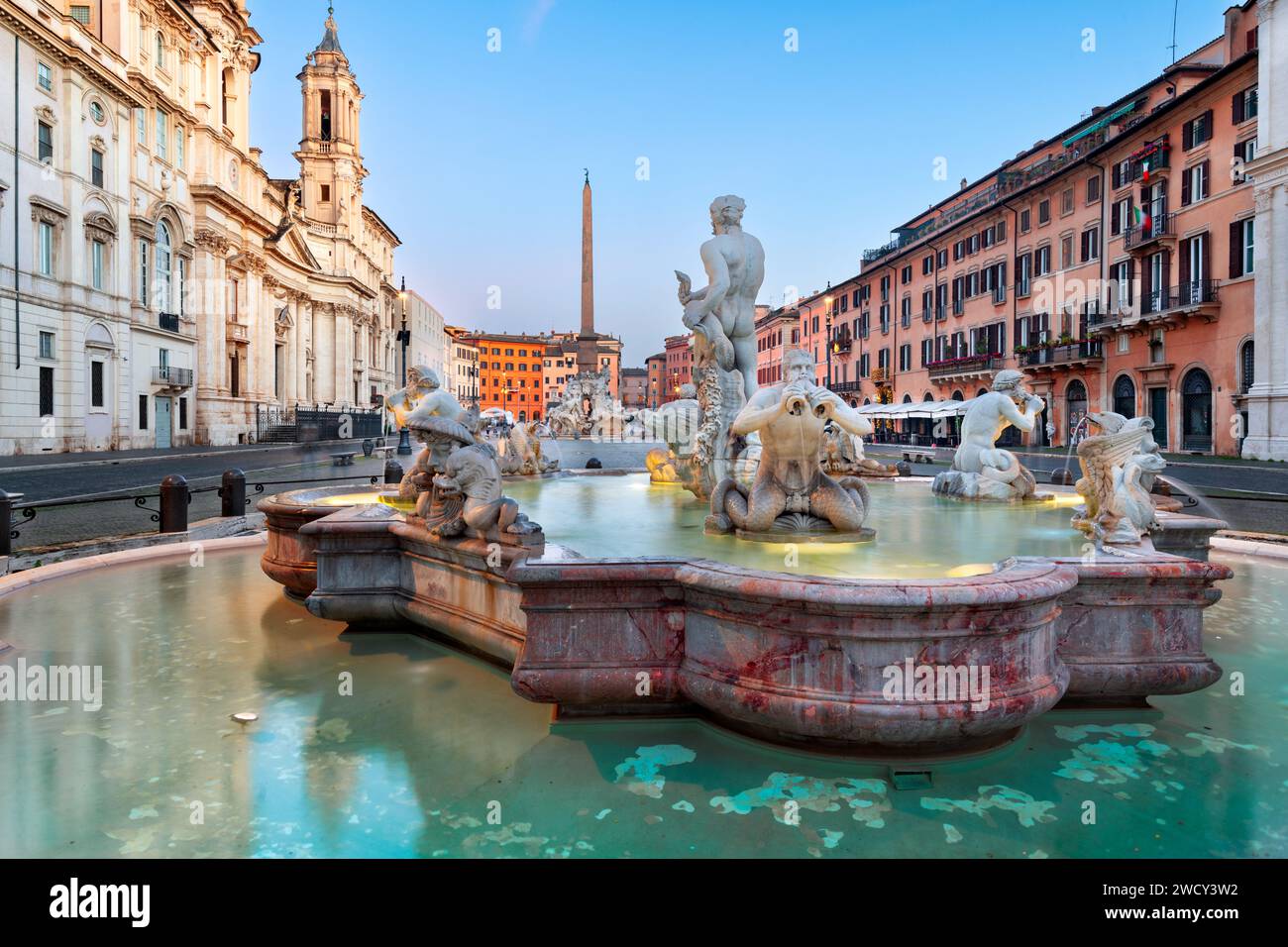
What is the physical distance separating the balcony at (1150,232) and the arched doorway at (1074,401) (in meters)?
6.31

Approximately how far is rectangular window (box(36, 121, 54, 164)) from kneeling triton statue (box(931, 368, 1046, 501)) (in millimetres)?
31434

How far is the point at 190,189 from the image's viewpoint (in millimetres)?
37344

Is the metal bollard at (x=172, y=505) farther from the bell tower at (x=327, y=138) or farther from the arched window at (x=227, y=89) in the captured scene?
the bell tower at (x=327, y=138)

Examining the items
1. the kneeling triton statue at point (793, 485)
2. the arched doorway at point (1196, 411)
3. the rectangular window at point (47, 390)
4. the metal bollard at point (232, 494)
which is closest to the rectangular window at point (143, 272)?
the rectangular window at point (47, 390)

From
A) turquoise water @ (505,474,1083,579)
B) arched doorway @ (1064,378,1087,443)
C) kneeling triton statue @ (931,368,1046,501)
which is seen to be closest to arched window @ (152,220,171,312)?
turquoise water @ (505,474,1083,579)

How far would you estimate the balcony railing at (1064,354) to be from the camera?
105 ft

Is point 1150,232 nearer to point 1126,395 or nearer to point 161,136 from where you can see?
point 1126,395

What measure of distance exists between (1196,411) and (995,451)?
994 inches

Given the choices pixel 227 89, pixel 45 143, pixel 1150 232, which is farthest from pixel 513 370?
pixel 1150 232

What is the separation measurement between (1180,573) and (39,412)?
3223 cm

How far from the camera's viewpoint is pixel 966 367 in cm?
4078

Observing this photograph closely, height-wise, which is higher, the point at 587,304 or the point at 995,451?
the point at 587,304

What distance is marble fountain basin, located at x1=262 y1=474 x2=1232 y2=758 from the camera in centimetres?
323

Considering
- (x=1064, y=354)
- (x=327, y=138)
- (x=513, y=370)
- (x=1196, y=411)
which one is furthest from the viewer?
(x=513, y=370)
